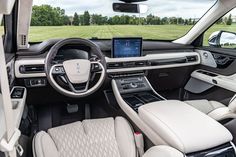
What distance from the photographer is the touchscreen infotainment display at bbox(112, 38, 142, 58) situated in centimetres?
225

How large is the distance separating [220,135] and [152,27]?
171cm

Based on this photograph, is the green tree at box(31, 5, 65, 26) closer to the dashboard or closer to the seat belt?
the dashboard

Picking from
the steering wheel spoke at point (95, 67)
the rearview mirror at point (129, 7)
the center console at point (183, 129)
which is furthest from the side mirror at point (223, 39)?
the steering wheel spoke at point (95, 67)

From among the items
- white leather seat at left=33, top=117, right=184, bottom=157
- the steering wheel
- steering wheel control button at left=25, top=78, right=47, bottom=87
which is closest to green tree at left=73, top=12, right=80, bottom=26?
the steering wheel

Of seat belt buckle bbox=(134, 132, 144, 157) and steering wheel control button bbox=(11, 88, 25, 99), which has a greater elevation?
steering wheel control button bbox=(11, 88, 25, 99)

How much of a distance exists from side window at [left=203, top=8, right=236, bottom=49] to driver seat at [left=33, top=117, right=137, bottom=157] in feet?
5.15

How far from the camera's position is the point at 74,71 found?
1.86m

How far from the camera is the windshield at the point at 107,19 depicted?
2.21 m

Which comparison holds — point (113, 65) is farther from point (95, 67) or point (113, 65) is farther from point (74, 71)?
point (74, 71)

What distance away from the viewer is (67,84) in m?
1.85

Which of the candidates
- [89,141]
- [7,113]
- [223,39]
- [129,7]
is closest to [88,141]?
[89,141]

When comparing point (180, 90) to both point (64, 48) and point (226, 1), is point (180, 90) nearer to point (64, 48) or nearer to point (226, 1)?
point (226, 1)

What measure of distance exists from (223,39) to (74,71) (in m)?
1.69

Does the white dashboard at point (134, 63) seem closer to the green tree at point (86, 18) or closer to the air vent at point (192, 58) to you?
the air vent at point (192, 58)
